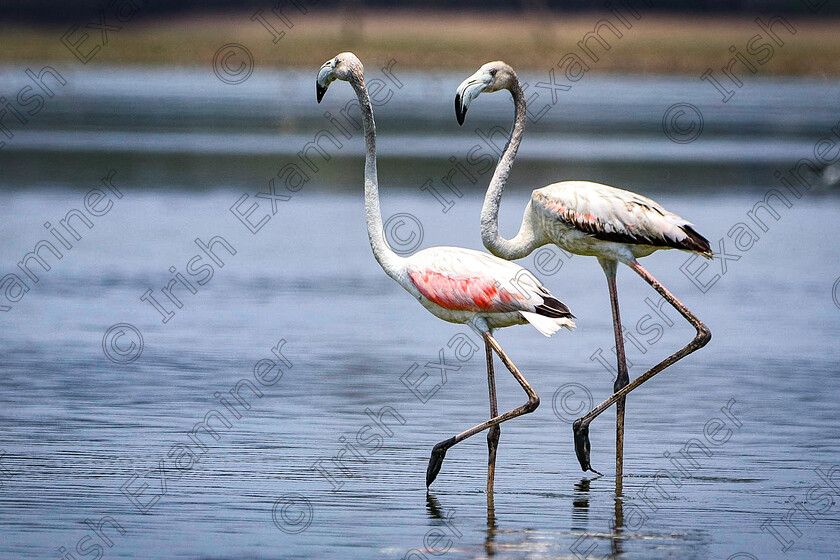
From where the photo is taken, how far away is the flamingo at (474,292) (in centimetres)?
863

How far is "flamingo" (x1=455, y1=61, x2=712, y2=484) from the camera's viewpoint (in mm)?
9227

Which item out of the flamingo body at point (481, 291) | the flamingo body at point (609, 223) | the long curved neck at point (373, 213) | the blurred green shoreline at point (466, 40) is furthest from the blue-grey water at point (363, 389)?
the blurred green shoreline at point (466, 40)

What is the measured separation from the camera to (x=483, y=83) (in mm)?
Result: 9320

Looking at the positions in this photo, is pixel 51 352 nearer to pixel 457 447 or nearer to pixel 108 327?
pixel 108 327

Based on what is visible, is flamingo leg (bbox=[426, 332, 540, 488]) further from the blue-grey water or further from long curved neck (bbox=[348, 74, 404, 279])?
long curved neck (bbox=[348, 74, 404, 279])

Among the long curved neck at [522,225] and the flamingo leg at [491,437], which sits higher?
the long curved neck at [522,225]

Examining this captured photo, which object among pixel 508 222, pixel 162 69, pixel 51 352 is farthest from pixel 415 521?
pixel 162 69

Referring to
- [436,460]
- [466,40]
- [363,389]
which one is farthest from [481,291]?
[466,40]

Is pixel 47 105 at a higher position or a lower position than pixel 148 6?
lower

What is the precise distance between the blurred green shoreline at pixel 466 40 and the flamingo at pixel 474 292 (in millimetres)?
52684

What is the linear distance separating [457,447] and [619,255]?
1613 millimetres

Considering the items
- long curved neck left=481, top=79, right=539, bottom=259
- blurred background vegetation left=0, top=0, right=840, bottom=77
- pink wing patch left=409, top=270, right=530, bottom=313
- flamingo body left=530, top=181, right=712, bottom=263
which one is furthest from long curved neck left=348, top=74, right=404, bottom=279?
blurred background vegetation left=0, top=0, right=840, bottom=77

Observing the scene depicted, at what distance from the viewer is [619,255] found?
9.45 m

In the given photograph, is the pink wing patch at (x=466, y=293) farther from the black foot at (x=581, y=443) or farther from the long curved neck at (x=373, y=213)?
the black foot at (x=581, y=443)
